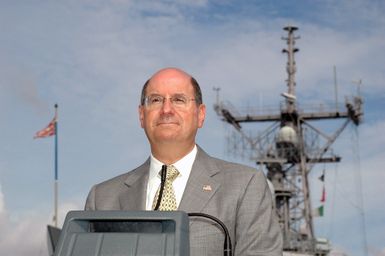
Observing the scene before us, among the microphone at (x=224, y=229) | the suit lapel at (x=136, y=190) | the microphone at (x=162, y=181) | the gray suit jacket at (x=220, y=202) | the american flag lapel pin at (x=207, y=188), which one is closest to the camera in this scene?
the microphone at (x=224, y=229)

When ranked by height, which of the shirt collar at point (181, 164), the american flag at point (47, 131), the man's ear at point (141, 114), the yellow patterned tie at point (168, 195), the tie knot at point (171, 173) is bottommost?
the yellow patterned tie at point (168, 195)

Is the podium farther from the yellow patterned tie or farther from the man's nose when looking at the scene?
the man's nose

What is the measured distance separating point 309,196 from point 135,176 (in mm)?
47820

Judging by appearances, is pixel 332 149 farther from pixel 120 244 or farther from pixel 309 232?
pixel 120 244

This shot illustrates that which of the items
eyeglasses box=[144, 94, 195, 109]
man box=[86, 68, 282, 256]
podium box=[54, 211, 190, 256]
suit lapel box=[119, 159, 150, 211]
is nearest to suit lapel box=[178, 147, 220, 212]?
man box=[86, 68, 282, 256]

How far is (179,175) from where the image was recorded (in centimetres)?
450

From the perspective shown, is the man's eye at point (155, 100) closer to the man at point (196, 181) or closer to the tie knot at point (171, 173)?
the man at point (196, 181)

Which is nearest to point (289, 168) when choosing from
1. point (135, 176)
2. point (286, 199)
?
point (286, 199)

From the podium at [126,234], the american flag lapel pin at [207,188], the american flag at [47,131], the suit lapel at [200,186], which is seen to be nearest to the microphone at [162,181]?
the suit lapel at [200,186]

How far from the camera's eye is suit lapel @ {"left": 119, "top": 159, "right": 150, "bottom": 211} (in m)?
4.55

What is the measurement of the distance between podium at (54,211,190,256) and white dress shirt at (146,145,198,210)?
80cm

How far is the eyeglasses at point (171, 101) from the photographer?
4.30m

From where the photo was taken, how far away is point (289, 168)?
4997cm

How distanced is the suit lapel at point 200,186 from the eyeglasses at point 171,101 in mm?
416
